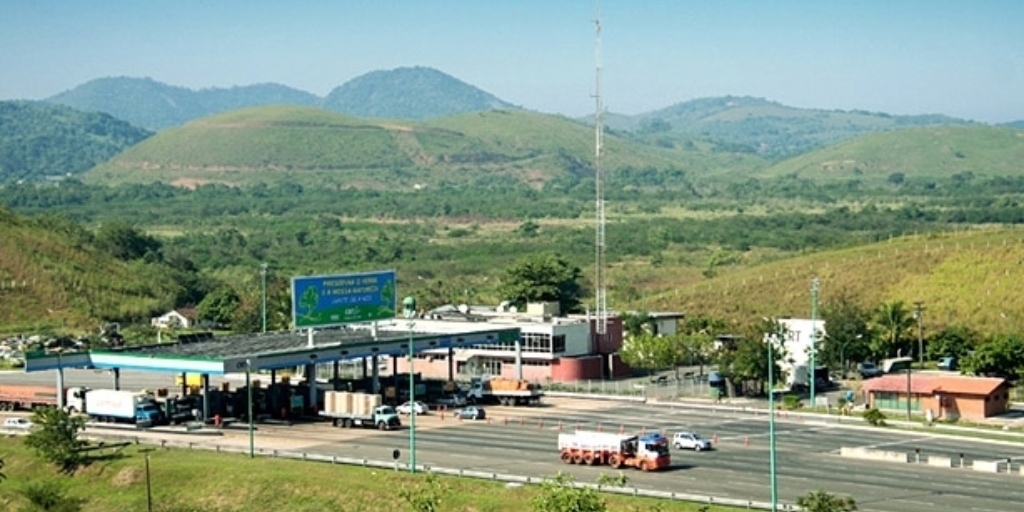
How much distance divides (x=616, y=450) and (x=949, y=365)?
44.4m

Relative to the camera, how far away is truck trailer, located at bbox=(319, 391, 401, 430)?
286 feet

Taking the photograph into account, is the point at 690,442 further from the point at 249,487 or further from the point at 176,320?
the point at 176,320

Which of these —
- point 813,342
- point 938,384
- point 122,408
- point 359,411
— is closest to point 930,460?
point 938,384

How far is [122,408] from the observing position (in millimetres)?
88188

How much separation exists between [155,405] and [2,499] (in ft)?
57.0

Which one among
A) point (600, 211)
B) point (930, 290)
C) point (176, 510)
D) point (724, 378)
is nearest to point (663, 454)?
point (176, 510)

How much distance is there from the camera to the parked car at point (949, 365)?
357ft

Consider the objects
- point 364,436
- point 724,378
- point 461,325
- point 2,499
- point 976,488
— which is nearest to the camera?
point 976,488

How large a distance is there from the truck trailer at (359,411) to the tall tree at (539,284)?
46.6m

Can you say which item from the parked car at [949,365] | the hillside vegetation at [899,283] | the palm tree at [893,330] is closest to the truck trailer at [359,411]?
the parked car at [949,365]

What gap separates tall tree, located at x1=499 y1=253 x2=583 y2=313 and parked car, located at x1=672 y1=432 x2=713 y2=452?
5478 cm

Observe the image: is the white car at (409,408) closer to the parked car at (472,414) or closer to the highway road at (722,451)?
the highway road at (722,451)

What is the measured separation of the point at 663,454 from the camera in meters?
72.8

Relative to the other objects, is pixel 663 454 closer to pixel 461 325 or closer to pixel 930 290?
pixel 461 325
